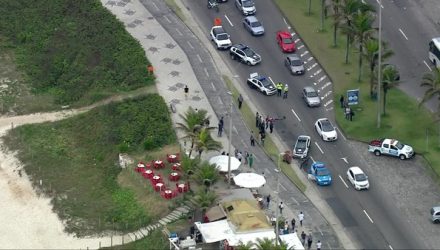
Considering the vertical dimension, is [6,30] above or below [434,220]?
below

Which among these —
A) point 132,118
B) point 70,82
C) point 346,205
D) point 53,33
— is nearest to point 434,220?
point 346,205

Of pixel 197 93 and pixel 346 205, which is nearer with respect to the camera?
pixel 346 205

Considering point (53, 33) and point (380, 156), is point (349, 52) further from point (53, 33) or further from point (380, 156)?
point (53, 33)

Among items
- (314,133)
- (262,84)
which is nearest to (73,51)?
(262,84)

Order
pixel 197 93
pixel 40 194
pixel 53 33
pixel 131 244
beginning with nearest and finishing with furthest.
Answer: pixel 131 244
pixel 40 194
pixel 197 93
pixel 53 33

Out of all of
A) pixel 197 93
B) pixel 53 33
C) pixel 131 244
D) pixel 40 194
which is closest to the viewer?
pixel 131 244

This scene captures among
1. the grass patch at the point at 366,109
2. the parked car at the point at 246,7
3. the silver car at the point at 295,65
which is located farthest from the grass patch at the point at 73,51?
the grass patch at the point at 366,109
